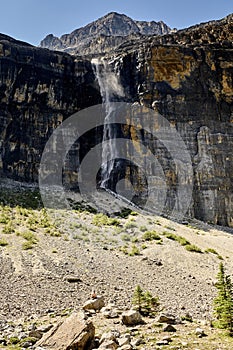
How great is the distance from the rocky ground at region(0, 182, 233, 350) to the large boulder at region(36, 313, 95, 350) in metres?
1.12

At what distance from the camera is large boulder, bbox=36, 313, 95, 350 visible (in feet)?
25.2

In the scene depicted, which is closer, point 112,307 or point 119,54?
point 112,307

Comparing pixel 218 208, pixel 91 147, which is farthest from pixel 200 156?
pixel 91 147

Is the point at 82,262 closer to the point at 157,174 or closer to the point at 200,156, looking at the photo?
the point at 157,174

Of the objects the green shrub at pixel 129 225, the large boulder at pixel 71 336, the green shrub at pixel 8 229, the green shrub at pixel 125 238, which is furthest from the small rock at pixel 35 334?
the green shrub at pixel 129 225

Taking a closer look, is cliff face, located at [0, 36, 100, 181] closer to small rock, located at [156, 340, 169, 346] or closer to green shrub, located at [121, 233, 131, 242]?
green shrub, located at [121, 233, 131, 242]

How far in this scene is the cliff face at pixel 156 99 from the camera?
3619cm

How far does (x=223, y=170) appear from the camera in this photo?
3628cm

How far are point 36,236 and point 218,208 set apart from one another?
20.3 metres

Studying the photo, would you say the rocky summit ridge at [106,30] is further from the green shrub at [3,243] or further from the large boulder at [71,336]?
the large boulder at [71,336]

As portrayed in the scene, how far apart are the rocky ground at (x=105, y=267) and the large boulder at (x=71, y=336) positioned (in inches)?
44.3

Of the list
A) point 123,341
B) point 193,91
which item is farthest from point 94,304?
point 193,91

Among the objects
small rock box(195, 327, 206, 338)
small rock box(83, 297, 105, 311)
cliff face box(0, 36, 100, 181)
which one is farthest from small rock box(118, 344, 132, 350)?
cliff face box(0, 36, 100, 181)

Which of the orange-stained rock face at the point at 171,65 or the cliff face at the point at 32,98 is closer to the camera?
the orange-stained rock face at the point at 171,65
